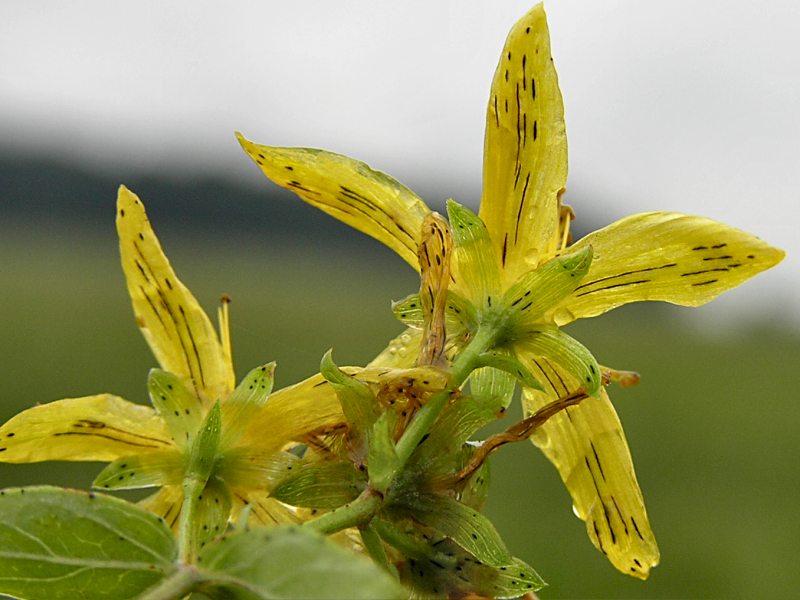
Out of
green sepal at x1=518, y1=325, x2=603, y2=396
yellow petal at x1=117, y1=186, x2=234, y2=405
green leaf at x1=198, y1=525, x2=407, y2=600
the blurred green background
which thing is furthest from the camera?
the blurred green background

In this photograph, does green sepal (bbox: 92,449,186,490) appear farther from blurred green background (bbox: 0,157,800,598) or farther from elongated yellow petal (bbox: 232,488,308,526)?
blurred green background (bbox: 0,157,800,598)

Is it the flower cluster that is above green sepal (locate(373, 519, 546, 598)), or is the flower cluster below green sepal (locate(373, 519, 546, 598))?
above

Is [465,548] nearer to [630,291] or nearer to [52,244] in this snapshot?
[630,291]

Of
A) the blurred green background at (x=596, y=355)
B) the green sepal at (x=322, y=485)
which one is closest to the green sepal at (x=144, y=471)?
the green sepal at (x=322, y=485)

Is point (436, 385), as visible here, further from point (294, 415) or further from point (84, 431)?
point (84, 431)

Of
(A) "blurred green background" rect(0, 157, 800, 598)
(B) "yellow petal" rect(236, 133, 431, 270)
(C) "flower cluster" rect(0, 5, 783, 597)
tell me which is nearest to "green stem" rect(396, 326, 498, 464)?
(C) "flower cluster" rect(0, 5, 783, 597)

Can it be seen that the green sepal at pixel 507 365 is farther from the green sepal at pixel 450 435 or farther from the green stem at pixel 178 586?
the green stem at pixel 178 586

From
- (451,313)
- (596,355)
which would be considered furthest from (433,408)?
(596,355)

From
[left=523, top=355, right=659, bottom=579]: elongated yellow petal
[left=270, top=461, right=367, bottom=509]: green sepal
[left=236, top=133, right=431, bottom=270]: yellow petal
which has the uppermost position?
[left=236, top=133, right=431, bottom=270]: yellow petal
